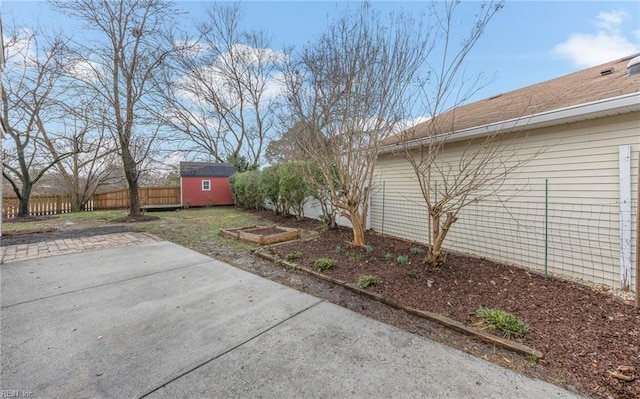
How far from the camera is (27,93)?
929 centimetres

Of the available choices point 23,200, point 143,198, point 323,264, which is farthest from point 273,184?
point 23,200

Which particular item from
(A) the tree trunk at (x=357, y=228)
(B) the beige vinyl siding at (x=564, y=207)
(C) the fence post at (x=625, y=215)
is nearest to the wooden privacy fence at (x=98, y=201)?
(A) the tree trunk at (x=357, y=228)

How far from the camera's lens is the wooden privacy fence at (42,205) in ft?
34.4

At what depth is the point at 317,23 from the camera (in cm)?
503

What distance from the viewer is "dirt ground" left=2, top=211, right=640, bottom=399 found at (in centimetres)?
192

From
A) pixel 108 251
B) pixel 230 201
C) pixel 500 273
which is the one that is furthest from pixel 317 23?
pixel 230 201

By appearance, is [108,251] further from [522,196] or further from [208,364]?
[522,196]

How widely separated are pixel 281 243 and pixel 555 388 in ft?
15.2

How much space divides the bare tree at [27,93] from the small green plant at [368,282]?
37.5 ft

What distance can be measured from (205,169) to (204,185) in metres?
0.98

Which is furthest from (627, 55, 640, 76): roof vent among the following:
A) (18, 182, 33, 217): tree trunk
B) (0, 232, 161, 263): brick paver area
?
(18, 182, 33, 217): tree trunk

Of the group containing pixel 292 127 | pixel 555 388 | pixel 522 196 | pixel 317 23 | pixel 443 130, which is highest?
pixel 317 23

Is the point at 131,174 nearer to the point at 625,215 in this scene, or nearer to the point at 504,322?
the point at 504,322

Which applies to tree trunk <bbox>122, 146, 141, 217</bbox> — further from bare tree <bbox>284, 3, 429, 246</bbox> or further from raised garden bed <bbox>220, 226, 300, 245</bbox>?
bare tree <bbox>284, 3, 429, 246</bbox>
